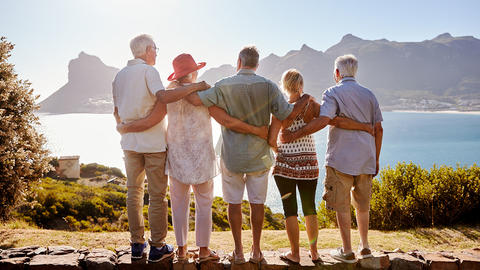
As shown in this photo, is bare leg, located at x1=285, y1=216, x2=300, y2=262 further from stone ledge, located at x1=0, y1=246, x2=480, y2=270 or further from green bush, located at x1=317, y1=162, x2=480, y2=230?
green bush, located at x1=317, y1=162, x2=480, y2=230

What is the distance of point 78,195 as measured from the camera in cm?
1334

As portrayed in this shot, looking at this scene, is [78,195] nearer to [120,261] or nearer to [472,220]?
[120,261]

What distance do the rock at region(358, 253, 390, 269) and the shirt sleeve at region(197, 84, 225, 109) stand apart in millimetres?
2306

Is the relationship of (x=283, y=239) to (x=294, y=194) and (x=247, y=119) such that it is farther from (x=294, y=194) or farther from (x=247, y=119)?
(x=247, y=119)

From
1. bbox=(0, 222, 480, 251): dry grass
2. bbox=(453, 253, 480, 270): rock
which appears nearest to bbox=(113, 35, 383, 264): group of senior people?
bbox=(453, 253, 480, 270): rock

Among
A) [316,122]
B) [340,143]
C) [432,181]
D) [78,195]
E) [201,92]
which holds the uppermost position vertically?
[201,92]

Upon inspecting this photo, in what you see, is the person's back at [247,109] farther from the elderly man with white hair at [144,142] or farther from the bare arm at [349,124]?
the bare arm at [349,124]

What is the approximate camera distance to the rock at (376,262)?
11.1 feet

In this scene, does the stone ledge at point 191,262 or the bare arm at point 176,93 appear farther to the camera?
the stone ledge at point 191,262

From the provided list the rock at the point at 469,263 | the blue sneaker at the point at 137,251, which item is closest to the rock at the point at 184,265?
the blue sneaker at the point at 137,251

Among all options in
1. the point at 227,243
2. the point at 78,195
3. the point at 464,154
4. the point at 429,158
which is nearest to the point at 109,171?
the point at 78,195

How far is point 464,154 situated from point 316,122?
270 ft

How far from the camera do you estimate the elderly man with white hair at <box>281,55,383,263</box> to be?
10.9 ft

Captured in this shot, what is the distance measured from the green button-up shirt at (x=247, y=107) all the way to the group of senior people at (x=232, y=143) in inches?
0.4
